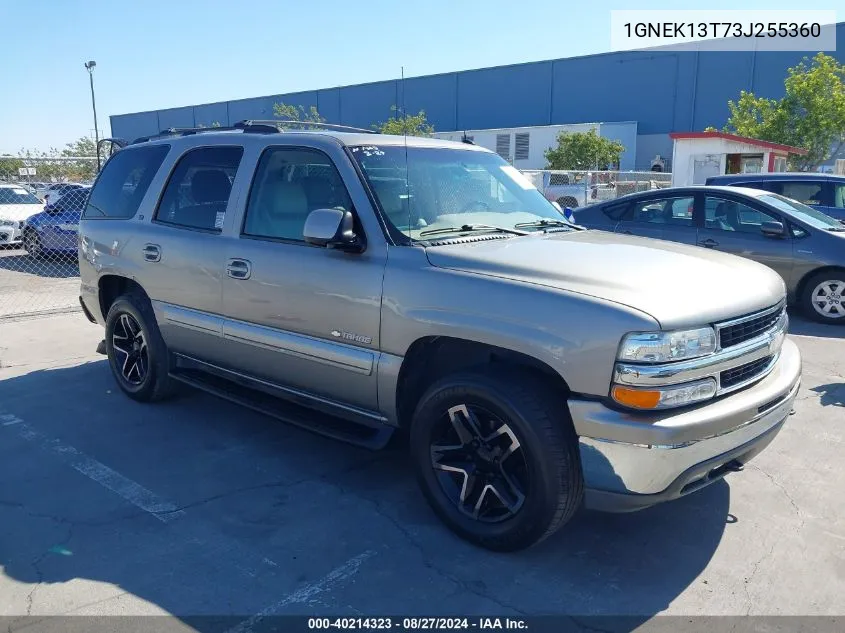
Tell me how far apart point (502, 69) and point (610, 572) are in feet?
170

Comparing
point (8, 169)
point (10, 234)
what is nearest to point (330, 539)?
point (10, 234)

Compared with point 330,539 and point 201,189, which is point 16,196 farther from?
point 330,539

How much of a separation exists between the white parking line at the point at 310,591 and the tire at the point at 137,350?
2610 mm

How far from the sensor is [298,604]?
9.78 ft

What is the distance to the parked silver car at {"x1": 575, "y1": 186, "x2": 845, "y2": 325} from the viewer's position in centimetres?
825

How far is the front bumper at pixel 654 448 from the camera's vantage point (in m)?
2.84

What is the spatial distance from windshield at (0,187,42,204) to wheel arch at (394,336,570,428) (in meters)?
16.3

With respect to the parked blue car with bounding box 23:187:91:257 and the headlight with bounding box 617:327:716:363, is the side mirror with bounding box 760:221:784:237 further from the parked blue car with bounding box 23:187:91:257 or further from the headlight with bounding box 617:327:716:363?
the parked blue car with bounding box 23:187:91:257

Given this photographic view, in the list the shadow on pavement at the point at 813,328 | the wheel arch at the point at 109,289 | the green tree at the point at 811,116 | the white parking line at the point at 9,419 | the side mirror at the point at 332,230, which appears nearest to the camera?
the side mirror at the point at 332,230

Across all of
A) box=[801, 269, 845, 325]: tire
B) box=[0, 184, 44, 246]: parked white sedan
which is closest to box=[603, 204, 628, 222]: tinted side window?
box=[801, 269, 845, 325]: tire

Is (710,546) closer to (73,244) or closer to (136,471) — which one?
(136,471)

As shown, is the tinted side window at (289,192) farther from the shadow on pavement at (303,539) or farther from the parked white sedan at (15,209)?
the parked white sedan at (15,209)

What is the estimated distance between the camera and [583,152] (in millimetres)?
34219

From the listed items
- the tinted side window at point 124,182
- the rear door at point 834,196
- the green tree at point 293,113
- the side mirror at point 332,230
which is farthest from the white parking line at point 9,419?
the green tree at point 293,113
